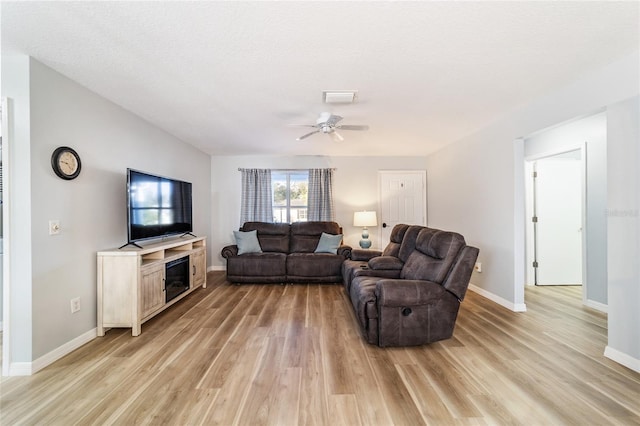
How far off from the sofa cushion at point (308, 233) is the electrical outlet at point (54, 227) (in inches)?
131

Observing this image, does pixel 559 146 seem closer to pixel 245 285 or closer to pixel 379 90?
pixel 379 90

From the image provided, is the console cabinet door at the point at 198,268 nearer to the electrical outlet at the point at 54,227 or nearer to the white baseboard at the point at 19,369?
the electrical outlet at the point at 54,227

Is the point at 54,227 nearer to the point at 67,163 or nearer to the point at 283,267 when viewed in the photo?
the point at 67,163

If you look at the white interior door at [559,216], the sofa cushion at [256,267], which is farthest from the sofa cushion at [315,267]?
the white interior door at [559,216]

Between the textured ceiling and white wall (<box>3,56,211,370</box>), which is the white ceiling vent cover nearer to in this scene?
the textured ceiling

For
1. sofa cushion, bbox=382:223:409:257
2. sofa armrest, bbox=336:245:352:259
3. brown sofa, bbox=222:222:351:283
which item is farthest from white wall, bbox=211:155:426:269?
sofa cushion, bbox=382:223:409:257

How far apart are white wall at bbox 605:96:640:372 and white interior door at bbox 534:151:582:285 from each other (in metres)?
2.24

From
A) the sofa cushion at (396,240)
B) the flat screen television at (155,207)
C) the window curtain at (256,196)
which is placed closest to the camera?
the flat screen television at (155,207)

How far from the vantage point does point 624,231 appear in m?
2.09

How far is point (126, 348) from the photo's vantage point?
7.77ft

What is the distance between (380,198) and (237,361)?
429 cm

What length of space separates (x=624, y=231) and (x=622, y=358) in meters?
0.99

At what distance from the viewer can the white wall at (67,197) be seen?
2043mm

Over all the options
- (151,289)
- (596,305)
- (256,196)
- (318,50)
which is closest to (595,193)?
(596,305)
